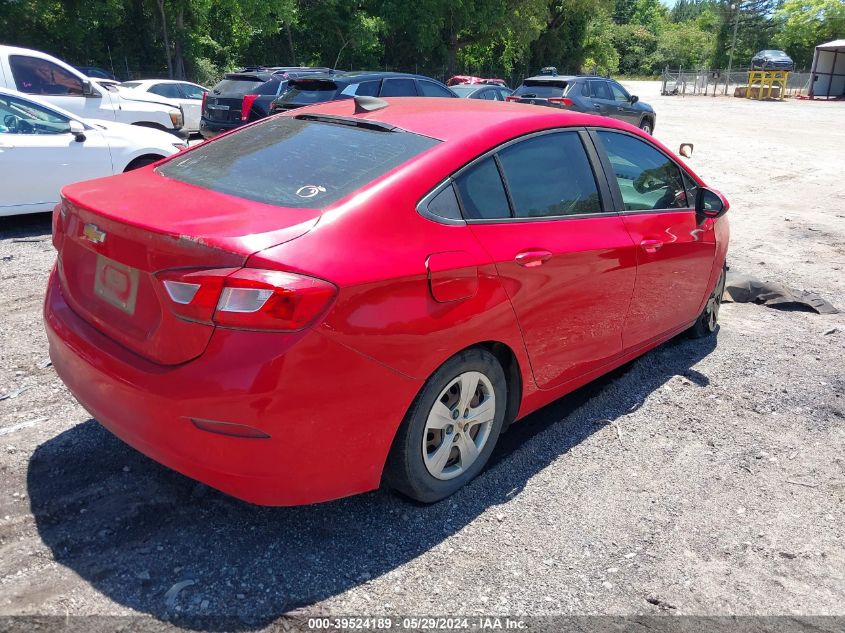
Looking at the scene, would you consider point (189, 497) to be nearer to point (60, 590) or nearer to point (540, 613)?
point (60, 590)

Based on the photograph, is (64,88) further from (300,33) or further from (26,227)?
(300,33)

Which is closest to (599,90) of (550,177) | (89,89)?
(89,89)

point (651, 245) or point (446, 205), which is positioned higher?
point (446, 205)

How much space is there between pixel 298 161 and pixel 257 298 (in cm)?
99

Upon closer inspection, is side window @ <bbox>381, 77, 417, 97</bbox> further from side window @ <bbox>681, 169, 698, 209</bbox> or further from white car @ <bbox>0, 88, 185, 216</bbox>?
side window @ <bbox>681, 169, 698, 209</bbox>

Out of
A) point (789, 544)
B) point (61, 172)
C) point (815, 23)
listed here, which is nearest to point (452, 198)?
point (789, 544)

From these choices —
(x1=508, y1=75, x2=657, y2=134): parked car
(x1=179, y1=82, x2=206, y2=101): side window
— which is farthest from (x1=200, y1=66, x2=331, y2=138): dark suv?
(x1=508, y1=75, x2=657, y2=134): parked car

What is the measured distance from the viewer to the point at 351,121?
348cm

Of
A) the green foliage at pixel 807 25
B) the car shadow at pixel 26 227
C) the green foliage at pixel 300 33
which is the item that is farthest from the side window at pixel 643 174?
the green foliage at pixel 807 25

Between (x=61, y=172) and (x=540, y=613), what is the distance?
265 inches

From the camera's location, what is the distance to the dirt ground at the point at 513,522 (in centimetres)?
266

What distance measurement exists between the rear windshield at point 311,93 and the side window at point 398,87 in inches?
41.4

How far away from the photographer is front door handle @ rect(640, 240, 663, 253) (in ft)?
12.9

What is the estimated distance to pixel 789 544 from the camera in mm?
3078
